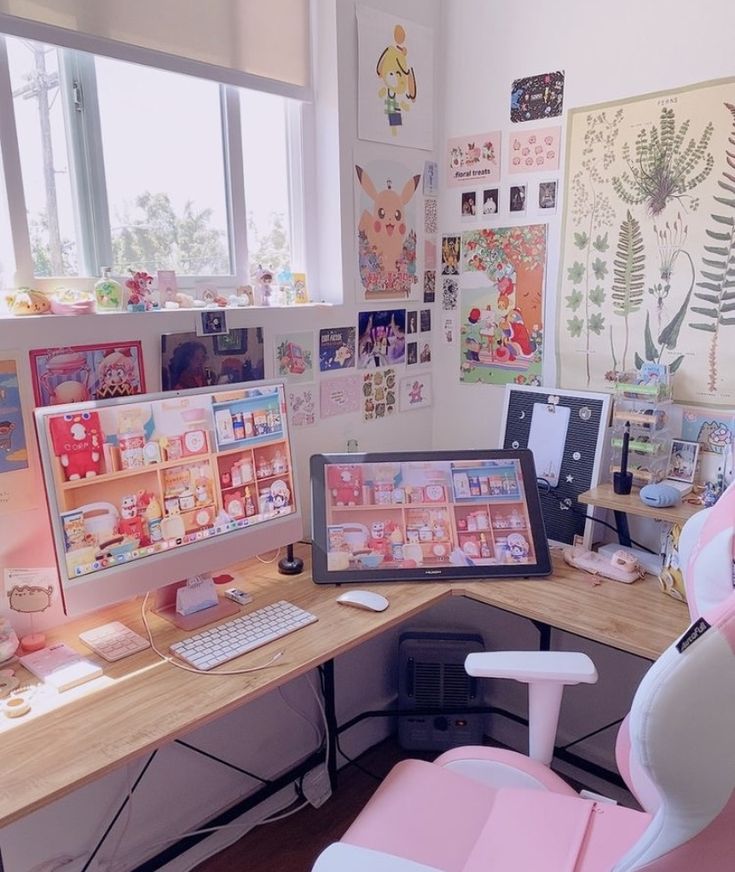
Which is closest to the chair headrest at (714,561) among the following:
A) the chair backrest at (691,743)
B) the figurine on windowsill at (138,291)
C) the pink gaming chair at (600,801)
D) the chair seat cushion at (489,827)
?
the pink gaming chair at (600,801)

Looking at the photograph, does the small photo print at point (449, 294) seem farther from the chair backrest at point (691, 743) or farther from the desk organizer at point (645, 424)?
the chair backrest at point (691, 743)

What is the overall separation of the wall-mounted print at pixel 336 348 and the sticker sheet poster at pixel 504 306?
0.42 metres

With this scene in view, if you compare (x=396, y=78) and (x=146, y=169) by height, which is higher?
(x=396, y=78)

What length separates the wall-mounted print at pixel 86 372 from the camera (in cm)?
148

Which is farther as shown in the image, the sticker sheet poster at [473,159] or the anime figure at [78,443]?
the sticker sheet poster at [473,159]

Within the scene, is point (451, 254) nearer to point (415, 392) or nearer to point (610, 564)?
point (415, 392)

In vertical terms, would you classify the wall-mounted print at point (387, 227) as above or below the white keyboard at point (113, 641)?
above

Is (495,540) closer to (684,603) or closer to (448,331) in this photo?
(684,603)

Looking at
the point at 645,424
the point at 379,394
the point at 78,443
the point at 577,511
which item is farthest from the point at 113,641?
the point at 645,424

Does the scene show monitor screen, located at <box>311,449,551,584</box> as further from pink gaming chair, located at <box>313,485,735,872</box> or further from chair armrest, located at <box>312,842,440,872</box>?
chair armrest, located at <box>312,842,440,872</box>

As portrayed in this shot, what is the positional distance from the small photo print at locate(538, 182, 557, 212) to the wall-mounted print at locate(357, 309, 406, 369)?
525 millimetres

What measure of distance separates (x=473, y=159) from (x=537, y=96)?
260 mm

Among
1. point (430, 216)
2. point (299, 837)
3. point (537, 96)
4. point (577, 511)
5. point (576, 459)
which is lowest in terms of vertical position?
point (299, 837)

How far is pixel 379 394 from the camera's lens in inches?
87.7
